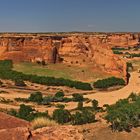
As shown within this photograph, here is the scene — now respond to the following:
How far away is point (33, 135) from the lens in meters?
9.86

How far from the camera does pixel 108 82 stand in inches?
1843

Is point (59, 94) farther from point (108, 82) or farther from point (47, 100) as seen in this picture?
point (108, 82)

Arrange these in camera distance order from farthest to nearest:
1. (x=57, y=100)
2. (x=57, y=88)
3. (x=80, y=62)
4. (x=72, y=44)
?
(x=72, y=44) < (x=80, y=62) < (x=57, y=88) < (x=57, y=100)

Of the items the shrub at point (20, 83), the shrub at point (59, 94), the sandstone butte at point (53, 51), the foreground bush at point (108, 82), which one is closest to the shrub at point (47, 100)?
the shrub at point (59, 94)

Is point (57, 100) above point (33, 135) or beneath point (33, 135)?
beneath

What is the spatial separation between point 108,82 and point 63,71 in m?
7.80

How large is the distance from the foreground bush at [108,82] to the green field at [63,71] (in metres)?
1.88

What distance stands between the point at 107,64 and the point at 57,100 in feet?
51.1

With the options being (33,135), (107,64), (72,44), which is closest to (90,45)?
(72,44)

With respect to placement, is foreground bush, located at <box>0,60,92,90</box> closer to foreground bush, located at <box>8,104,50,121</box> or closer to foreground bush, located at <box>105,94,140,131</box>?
foreground bush, located at <box>8,104,50,121</box>

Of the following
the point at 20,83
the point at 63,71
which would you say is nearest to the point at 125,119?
the point at 20,83

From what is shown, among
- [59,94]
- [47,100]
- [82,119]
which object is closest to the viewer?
[82,119]

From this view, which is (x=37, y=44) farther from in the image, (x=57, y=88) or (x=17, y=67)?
(x=57, y=88)

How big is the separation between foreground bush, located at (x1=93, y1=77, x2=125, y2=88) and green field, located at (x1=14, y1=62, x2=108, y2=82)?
6.15 ft
